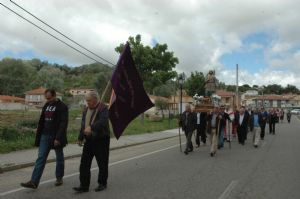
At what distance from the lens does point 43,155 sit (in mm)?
8008

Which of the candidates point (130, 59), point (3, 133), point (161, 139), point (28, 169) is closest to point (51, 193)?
point (130, 59)

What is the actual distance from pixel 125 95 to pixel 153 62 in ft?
92.1

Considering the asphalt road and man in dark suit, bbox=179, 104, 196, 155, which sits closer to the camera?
the asphalt road

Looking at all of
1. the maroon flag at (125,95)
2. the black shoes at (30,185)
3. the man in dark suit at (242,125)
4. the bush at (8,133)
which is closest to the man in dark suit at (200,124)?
the man in dark suit at (242,125)

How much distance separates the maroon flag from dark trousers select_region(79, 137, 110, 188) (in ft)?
2.01

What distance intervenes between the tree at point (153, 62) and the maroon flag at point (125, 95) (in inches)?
1071

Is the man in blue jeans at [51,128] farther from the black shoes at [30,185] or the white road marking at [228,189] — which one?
the white road marking at [228,189]

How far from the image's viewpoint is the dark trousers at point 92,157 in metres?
7.77

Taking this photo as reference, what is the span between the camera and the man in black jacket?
7727mm

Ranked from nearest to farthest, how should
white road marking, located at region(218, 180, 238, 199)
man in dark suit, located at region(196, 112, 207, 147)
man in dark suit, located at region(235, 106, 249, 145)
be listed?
white road marking, located at region(218, 180, 238, 199)
man in dark suit, located at region(196, 112, 207, 147)
man in dark suit, located at region(235, 106, 249, 145)

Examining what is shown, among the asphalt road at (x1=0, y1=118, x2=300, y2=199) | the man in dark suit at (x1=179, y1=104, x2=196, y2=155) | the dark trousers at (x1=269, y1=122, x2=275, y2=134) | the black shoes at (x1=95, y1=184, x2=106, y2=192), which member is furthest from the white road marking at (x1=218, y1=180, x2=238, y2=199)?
the dark trousers at (x1=269, y1=122, x2=275, y2=134)

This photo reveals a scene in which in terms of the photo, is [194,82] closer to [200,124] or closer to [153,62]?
[153,62]

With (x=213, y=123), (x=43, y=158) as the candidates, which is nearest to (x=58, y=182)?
(x=43, y=158)

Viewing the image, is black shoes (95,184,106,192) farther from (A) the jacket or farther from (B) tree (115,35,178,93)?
(B) tree (115,35,178,93)
